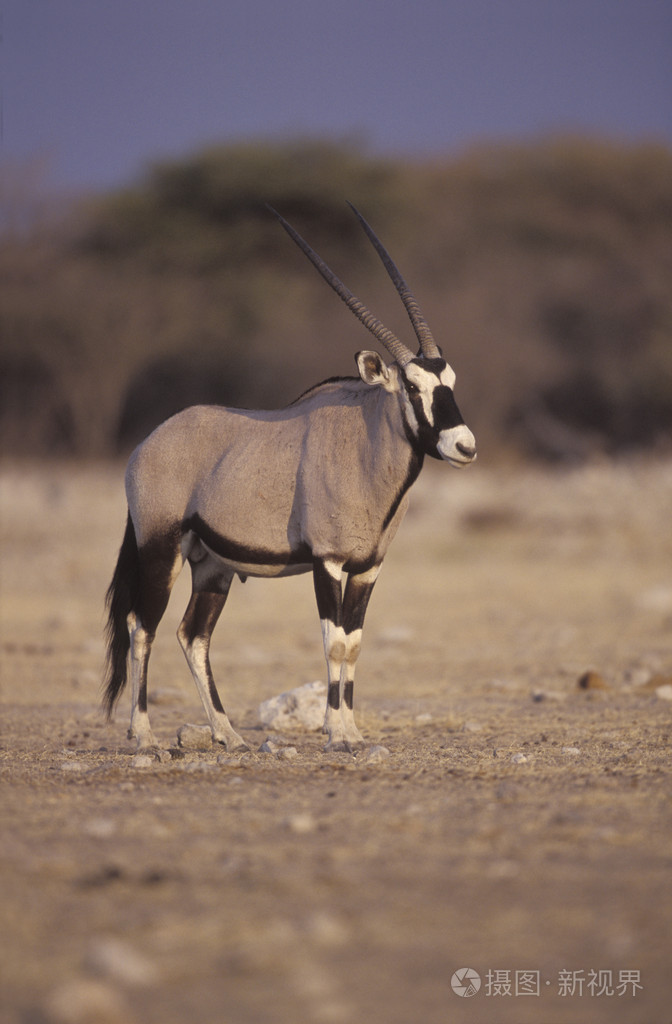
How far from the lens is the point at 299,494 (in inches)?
235

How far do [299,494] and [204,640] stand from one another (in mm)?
981

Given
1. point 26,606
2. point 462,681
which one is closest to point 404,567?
point 26,606

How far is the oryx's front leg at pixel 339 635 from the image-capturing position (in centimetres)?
580

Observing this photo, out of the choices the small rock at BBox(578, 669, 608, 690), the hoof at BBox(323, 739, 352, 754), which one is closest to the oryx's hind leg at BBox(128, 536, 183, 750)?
the hoof at BBox(323, 739, 352, 754)

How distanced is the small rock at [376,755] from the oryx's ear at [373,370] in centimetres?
166

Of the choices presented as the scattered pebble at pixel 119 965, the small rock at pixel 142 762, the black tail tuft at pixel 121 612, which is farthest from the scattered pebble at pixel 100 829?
the black tail tuft at pixel 121 612

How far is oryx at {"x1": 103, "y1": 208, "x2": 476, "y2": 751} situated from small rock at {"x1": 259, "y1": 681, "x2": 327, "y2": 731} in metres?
0.49

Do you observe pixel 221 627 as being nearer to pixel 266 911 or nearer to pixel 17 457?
pixel 266 911

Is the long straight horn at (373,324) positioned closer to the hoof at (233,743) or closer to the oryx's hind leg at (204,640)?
the oryx's hind leg at (204,640)

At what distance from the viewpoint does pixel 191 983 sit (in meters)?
2.69

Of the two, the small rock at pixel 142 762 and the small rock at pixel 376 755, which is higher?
the small rock at pixel 376 755

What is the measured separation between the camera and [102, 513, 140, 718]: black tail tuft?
21.6 ft

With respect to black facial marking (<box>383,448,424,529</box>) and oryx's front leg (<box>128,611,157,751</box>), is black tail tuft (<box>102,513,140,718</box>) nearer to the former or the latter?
oryx's front leg (<box>128,611,157,751</box>)

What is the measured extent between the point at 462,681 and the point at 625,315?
74.1 feet
